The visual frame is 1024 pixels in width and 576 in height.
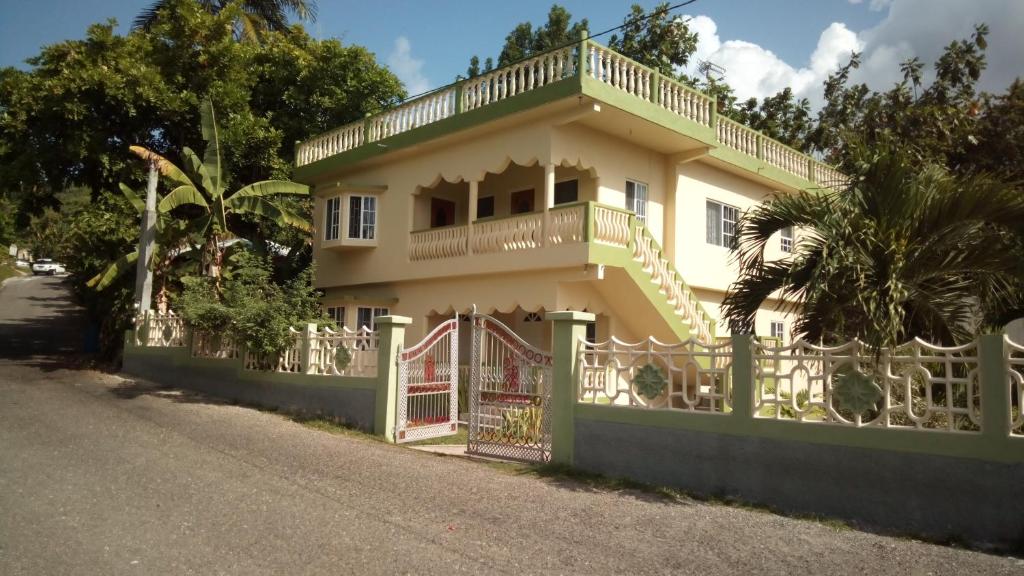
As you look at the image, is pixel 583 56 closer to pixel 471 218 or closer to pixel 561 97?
pixel 561 97

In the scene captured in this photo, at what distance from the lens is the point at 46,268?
5875 cm

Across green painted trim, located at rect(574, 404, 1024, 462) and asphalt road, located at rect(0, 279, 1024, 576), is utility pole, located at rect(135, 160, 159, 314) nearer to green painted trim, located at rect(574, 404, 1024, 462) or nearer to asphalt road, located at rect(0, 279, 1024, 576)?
asphalt road, located at rect(0, 279, 1024, 576)

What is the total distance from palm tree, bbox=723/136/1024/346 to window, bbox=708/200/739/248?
28.2ft

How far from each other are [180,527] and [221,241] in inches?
431

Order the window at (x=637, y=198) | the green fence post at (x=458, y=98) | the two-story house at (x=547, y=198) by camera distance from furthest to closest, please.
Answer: the window at (x=637, y=198)
the green fence post at (x=458, y=98)
the two-story house at (x=547, y=198)

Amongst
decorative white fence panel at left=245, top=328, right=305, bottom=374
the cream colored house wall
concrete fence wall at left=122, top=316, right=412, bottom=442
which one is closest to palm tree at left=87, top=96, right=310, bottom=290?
concrete fence wall at left=122, top=316, right=412, bottom=442

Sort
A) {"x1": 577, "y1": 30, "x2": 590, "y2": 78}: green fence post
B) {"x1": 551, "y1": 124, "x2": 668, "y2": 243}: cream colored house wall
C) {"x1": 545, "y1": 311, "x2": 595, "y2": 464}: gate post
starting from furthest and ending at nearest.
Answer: {"x1": 551, "y1": 124, "x2": 668, "y2": 243}: cream colored house wall < {"x1": 577, "y1": 30, "x2": 590, "y2": 78}: green fence post < {"x1": 545, "y1": 311, "x2": 595, "y2": 464}: gate post

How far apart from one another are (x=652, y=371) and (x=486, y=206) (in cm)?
957

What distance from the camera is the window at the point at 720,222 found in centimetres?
1603

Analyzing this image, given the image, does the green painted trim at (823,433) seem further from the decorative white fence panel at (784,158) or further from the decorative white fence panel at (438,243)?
the decorative white fence panel at (784,158)

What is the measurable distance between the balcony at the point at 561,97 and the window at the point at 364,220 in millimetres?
988

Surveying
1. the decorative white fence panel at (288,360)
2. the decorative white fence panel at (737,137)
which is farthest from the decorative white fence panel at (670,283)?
the decorative white fence panel at (288,360)

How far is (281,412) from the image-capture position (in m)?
12.2

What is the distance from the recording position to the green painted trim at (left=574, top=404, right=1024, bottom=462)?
19.0 ft
